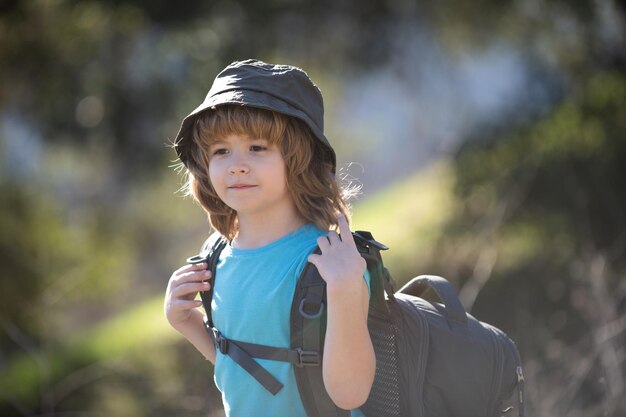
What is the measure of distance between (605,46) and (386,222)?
6.10 ft

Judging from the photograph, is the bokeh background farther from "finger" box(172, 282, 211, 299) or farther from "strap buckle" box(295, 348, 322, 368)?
"strap buckle" box(295, 348, 322, 368)

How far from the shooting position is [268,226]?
190 cm

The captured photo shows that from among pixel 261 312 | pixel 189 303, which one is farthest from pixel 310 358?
pixel 189 303

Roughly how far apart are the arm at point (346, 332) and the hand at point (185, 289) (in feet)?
1.30

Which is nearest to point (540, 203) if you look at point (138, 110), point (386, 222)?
point (386, 222)

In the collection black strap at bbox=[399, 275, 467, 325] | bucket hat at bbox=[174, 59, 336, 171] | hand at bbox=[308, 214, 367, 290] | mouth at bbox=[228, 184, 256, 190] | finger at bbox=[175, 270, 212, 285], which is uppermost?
bucket hat at bbox=[174, 59, 336, 171]

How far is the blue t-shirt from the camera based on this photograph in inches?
68.7

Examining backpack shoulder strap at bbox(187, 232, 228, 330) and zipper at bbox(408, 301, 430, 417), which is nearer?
zipper at bbox(408, 301, 430, 417)

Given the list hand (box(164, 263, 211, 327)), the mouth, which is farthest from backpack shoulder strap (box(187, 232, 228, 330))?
the mouth

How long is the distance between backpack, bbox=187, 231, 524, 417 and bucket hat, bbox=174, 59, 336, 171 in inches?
13.0

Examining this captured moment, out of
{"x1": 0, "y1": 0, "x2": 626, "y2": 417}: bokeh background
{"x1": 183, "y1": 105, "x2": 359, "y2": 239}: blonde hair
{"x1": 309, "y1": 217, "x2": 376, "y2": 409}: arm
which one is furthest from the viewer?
{"x1": 0, "y1": 0, "x2": 626, "y2": 417}: bokeh background

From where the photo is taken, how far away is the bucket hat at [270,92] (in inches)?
70.2

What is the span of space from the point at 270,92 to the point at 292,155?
0.54 ft

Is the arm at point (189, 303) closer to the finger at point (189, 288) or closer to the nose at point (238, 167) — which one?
the finger at point (189, 288)
